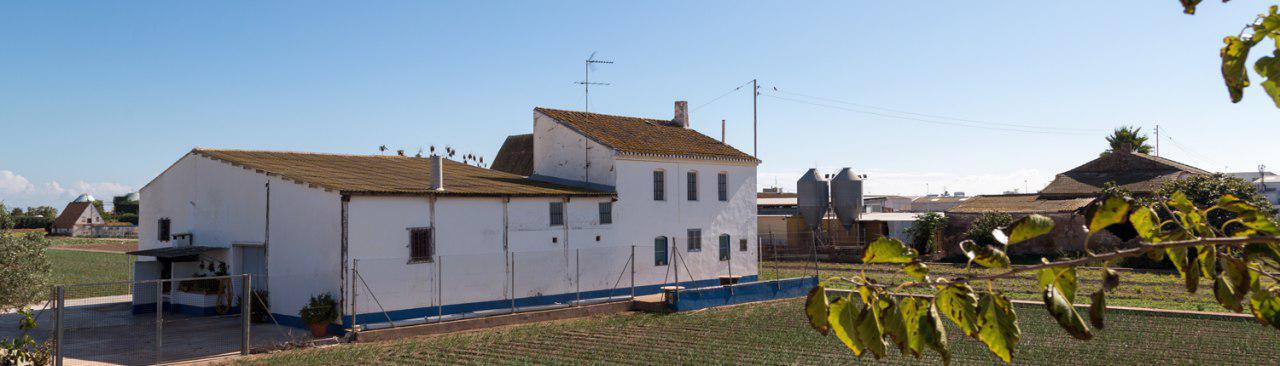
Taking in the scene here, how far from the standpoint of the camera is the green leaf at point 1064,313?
7.39 ft

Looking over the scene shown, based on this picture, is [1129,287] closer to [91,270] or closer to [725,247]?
[725,247]

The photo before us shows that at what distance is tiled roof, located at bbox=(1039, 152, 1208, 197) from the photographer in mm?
52656

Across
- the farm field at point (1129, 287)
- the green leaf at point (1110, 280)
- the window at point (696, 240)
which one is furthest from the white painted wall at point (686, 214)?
the green leaf at point (1110, 280)

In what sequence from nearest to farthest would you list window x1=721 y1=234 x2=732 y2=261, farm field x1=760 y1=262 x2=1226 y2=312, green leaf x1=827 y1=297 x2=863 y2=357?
green leaf x1=827 y1=297 x2=863 y2=357
farm field x1=760 y1=262 x2=1226 y2=312
window x1=721 y1=234 x2=732 y2=261

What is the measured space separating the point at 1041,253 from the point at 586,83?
2438 cm

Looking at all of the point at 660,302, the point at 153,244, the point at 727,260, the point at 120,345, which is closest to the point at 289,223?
the point at 120,345

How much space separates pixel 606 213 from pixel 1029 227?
29.4 meters

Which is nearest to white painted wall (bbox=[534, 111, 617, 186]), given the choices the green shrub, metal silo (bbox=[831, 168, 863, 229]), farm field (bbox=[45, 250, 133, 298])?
the green shrub

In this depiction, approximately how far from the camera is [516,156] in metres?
52.7

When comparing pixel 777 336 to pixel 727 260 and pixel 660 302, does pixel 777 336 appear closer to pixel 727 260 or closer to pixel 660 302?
pixel 660 302

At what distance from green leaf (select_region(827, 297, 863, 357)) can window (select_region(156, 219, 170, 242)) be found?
31420 millimetres

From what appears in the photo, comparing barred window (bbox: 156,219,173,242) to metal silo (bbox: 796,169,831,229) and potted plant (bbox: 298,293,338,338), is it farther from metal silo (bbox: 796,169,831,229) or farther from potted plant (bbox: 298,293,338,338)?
metal silo (bbox: 796,169,831,229)

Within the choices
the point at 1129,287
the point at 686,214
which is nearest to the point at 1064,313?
the point at 686,214

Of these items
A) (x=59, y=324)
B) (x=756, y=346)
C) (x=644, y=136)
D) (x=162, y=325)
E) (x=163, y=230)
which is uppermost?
(x=644, y=136)
